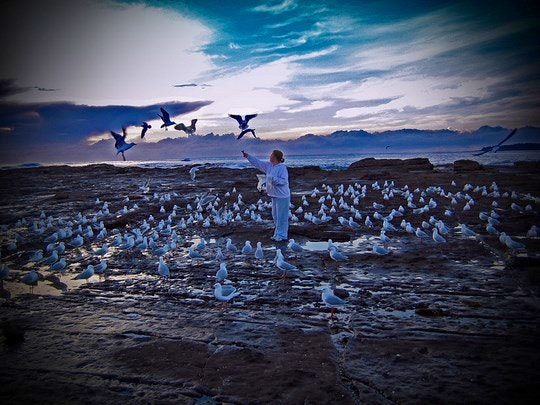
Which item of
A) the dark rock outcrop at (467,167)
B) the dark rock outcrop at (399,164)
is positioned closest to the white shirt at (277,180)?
the dark rock outcrop at (399,164)

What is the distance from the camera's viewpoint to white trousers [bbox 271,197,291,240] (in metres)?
9.38

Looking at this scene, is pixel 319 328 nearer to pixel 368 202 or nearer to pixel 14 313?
pixel 14 313

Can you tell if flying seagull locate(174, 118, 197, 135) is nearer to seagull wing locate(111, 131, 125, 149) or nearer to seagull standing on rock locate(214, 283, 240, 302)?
seagull wing locate(111, 131, 125, 149)

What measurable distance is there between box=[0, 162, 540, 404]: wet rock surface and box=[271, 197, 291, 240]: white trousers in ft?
4.31

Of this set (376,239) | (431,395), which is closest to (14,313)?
(431,395)

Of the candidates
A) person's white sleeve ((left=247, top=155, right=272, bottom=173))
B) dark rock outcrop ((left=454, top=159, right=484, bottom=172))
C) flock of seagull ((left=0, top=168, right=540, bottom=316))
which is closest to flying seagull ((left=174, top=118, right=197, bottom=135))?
flock of seagull ((left=0, top=168, right=540, bottom=316))

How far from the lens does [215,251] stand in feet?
28.6

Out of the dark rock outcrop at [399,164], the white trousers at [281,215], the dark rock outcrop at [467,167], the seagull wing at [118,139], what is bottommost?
the white trousers at [281,215]

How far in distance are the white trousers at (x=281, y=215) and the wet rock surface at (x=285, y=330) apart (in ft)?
4.31

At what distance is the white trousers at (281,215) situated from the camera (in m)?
9.38

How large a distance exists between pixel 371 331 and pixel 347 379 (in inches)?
42.5

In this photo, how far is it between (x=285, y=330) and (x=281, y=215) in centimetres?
533

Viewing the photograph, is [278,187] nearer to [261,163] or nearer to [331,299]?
[261,163]

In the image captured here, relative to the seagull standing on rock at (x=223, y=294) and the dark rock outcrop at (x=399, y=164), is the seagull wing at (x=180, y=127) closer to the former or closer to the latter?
the seagull standing on rock at (x=223, y=294)
